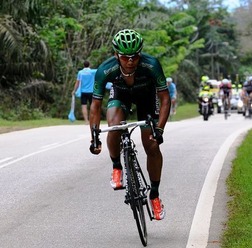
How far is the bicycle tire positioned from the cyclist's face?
826mm

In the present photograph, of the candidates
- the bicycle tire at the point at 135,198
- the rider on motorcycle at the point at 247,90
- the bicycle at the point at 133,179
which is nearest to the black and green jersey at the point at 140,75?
the bicycle at the point at 133,179

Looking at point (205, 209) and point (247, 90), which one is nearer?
point (205, 209)

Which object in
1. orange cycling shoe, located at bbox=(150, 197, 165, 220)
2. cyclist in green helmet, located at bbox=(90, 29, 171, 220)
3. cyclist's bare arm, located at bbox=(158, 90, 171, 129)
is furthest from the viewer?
orange cycling shoe, located at bbox=(150, 197, 165, 220)

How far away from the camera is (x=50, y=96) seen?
110 ft

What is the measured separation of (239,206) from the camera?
900 cm

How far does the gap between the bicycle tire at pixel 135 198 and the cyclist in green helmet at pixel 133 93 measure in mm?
370

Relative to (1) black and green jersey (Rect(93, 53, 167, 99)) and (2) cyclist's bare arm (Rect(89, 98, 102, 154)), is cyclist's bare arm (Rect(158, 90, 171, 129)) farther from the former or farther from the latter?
(2) cyclist's bare arm (Rect(89, 98, 102, 154))

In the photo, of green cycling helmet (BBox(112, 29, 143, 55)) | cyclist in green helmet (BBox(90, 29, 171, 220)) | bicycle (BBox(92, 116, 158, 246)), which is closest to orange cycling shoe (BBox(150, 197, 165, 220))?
cyclist in green helmet (BBox(90, 29, 171, 220))

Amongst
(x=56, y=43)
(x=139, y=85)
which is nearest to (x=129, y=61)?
(x=139, y=85)

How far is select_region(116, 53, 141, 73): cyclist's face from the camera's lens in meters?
7.47

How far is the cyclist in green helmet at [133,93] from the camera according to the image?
7.46m

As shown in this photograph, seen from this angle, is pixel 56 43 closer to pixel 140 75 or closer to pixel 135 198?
pixel 140 75

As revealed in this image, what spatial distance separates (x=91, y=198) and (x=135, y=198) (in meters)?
2.78

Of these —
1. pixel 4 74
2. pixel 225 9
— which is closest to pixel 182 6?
pixel 225 9
